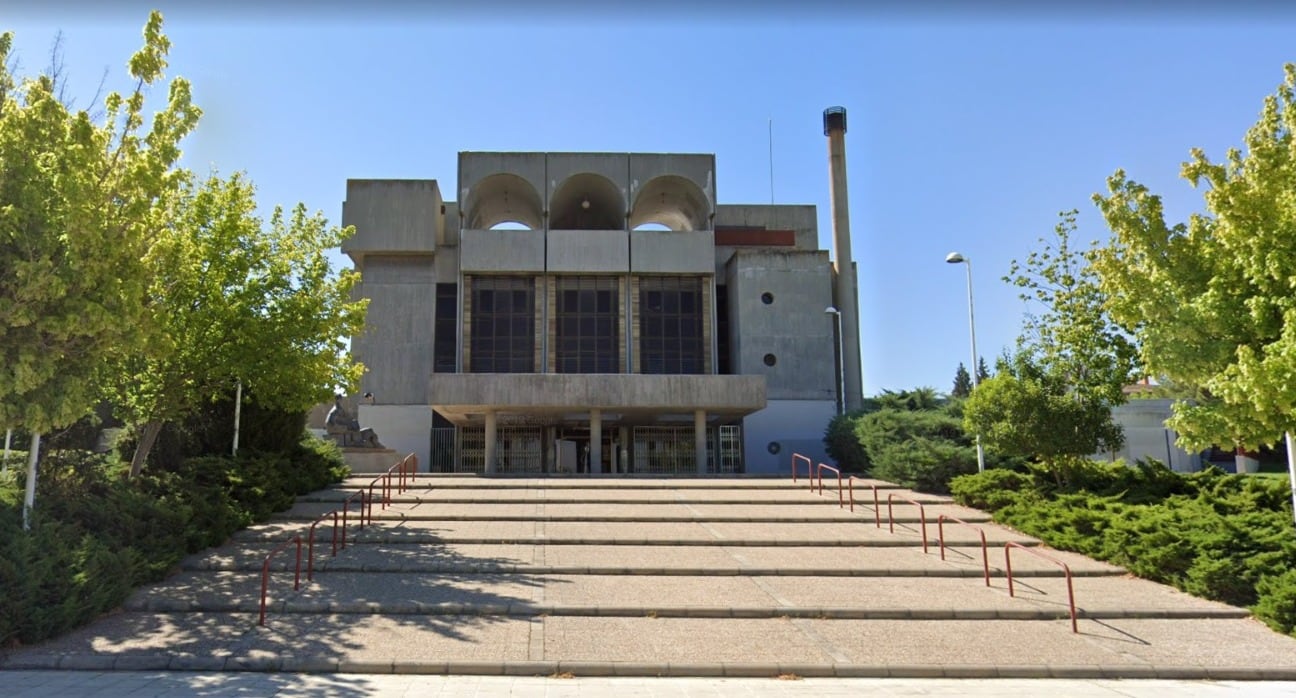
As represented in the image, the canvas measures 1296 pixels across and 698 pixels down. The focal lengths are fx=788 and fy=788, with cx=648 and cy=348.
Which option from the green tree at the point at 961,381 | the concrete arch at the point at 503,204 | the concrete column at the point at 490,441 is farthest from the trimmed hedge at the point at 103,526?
the green tree at the point at 961,381

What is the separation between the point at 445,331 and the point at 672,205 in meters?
13.2

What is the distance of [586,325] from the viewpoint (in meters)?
36.1

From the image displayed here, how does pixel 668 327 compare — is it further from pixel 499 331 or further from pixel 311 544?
pixel 311 544

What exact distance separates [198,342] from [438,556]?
21.1 feet

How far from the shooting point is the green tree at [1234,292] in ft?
33.2

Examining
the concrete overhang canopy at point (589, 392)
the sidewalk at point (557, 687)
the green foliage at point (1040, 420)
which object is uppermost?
the concrete overhang canopy at point (589, 392)

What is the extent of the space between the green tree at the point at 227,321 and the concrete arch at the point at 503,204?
20166mm

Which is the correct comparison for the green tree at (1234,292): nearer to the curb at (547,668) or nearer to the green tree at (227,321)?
the curb at (547,668)

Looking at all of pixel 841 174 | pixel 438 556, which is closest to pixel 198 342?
pixel 438 556

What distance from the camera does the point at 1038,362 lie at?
719 inches

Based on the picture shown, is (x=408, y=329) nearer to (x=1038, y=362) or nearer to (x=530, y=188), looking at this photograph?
(x=530, y=188)

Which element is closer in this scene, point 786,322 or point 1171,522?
point 1171,522

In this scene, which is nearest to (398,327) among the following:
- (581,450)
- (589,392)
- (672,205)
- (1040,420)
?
(581,450)

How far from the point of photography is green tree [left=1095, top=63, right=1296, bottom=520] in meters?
10.1
